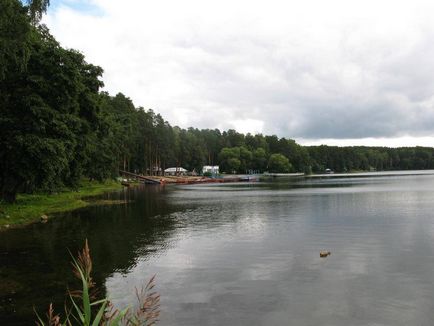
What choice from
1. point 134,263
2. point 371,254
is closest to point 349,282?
point 371,254

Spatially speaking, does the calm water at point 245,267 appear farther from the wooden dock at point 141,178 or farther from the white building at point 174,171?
the white building at point 174,171

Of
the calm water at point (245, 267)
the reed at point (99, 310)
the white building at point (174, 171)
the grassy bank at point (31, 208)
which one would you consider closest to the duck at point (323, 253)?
the calm water at point (245, 267)

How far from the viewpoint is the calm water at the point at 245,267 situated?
14.3 metres

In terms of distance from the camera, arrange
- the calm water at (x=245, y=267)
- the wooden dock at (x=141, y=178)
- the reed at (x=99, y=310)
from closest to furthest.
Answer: the reed at (x=99, y=310), the calm water at (x=245, y=267), the wooden dock at (x=141, y=178)

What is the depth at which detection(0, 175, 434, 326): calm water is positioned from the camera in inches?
564

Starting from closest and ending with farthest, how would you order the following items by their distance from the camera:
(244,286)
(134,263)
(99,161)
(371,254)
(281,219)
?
(244,286), (134,263), (371,254), (281,219), (99,161)

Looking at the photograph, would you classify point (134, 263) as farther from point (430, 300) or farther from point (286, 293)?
point (430, 300)

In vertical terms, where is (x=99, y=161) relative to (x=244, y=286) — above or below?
above

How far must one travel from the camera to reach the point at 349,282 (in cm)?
1767

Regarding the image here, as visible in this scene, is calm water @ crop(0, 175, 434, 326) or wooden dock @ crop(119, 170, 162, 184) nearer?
calm water @ crop(0, 175, 434, 326)

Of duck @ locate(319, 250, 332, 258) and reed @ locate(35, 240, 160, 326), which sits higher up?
reed @ locate(35, 240, 160, 326)

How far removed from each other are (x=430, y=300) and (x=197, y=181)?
427ft

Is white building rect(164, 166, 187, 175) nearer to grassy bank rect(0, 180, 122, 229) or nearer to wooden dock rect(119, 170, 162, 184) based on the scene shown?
wooden dock rect(119, 170, 162, 184)

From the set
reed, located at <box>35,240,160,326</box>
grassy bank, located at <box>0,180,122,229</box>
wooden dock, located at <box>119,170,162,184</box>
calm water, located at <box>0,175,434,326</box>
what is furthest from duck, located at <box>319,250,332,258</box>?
wooden dock, located at <box>119,170,162,184</box>
